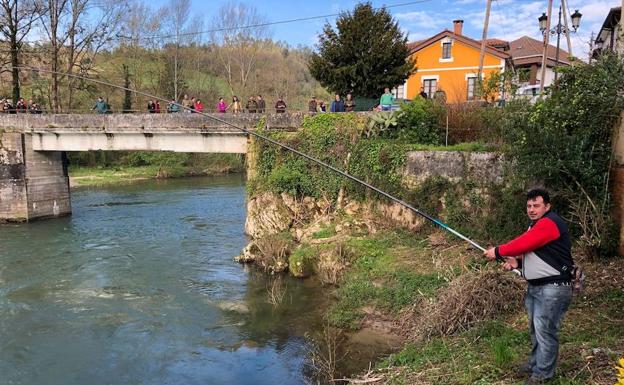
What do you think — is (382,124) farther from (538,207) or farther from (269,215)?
(538,207)

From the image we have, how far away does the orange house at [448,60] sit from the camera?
34344 mm

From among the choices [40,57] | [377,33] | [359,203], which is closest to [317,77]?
[377,33]

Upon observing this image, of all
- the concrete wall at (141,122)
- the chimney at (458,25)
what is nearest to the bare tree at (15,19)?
the concrete wall at (141,122)

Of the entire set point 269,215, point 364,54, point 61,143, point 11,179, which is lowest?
point 269,215

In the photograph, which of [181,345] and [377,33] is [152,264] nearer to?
[181,345]

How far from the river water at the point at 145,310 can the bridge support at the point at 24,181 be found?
1917 mm

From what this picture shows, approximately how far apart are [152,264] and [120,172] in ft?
87.0

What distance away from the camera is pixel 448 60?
35.7 metres

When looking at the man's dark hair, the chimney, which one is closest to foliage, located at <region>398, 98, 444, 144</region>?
the man's dark hair

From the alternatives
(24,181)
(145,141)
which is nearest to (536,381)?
(145,141)

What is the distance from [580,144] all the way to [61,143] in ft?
72.9

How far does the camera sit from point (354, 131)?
15.8 metres

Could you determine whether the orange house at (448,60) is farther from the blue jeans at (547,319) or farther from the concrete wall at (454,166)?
the blue jeans at (547,319)

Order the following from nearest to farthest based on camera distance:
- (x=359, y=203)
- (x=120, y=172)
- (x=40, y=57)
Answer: (x=359, y=203) → (x=40, y=57) → (x=120, y=172)
